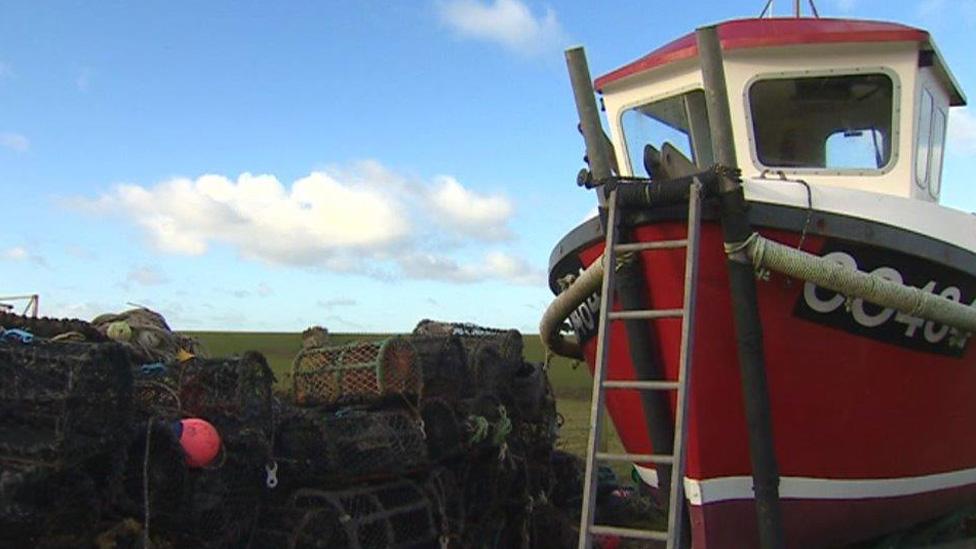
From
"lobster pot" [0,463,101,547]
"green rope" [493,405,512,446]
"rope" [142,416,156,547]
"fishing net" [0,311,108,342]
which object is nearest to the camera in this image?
"lobster pot" [0,463,101,547]

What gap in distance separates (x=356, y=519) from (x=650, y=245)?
2.28m

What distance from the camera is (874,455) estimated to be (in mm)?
5566

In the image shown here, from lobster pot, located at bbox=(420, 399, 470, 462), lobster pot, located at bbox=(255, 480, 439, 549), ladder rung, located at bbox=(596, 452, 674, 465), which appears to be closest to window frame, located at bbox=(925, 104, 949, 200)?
ladder rung, located at bbox=(596, 452, 674, 465)

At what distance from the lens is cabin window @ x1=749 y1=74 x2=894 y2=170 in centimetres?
620

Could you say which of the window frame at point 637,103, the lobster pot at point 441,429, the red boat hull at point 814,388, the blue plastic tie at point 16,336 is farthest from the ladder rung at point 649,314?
the blue plastic tie at point 16,336

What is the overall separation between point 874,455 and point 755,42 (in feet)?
8.89

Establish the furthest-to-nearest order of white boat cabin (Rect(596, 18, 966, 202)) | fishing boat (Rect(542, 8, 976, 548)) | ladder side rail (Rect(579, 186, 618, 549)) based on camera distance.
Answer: white boat cabin (Rect(596, 18, 966, 202)) → fishing boat (Rect(542, 8, 976, 548)) → ladder side rail (Rect(579, 186, 618, 549))

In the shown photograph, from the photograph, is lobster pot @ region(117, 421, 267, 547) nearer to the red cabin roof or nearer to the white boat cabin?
the white boat cabin

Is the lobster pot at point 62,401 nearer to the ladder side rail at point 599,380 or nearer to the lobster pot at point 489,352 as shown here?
the ladder side rail at point 599,380

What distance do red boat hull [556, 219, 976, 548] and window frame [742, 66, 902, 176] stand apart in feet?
3.23

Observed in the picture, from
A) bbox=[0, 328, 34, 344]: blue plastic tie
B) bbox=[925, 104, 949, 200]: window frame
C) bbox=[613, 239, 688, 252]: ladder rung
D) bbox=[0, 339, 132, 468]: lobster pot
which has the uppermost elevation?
bbox=[925, 104, 949, 200]: window frame

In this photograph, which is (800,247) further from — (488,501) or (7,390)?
(7,390)

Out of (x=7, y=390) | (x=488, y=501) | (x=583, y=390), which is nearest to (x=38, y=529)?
(x=7, y=390)

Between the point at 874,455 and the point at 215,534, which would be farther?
the point at 874,455
